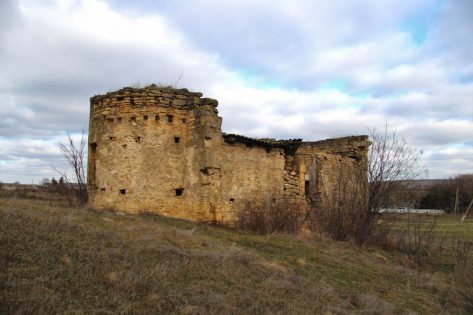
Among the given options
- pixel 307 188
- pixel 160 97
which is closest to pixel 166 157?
pixel 160 97

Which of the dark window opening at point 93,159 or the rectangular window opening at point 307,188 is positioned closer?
the dark window opening at point 93,159

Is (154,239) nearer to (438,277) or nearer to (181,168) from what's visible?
(181,168)

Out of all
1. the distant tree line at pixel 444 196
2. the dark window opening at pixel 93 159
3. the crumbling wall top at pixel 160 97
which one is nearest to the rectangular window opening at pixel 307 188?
the crumbling wall top at pixel 160 97

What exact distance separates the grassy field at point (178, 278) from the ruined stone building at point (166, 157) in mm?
2904

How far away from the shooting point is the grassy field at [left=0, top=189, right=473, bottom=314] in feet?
13.8

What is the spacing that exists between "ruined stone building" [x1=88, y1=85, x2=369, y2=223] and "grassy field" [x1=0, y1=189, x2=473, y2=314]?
9.53 feet

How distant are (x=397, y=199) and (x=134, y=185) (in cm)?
775

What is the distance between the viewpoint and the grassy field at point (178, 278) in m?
4.22

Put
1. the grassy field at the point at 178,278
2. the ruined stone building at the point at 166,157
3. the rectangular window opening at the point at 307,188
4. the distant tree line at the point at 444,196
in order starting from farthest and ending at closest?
the distant tree line at the point at 444,196 < the rectangular window opening at the point at 307,188 < the ruined stone building at the point at 166,157 < the grassy field at the point at 178,278

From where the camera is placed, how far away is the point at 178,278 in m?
5.19

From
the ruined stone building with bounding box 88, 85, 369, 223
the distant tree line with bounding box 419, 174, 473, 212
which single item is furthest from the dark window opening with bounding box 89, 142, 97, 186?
the distant tree line with bounding box 419, 174, 473, 212

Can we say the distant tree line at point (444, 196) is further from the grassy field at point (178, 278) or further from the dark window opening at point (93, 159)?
the dark window opening at point (93, 159)

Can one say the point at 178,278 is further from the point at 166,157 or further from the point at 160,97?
the point at 160,97

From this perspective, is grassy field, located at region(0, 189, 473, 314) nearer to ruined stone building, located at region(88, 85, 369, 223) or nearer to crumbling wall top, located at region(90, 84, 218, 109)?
ruined stone building, located at region(88, 85, 369, 223)
